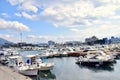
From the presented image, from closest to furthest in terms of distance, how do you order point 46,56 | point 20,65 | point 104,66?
point 20,65 < point 104,66 < point 46,56

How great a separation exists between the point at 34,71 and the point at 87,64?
19542 mm

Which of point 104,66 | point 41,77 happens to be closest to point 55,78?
point 41,77

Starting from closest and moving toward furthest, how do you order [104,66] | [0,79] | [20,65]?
[0,79], [20,65], [104,66]

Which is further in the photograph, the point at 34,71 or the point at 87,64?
the point at 87,64

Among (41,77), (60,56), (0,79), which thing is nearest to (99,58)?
(41,77)

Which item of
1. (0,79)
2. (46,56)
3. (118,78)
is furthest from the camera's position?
(46,56)

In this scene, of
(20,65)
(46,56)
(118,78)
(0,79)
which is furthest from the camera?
(46,56)

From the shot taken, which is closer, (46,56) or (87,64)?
(87,64)

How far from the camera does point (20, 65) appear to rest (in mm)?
43469

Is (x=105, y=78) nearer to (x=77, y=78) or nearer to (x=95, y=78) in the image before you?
(x=95, y=78)

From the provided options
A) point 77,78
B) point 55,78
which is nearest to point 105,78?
point 77,78

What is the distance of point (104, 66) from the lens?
56.1m

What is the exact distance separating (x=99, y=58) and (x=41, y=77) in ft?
63.8

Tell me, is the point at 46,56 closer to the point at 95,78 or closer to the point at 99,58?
the point at 99,58
